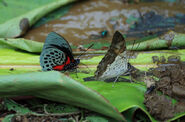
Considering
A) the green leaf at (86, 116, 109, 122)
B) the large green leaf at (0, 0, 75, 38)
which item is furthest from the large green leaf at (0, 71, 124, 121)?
the large green leaf at (0, 0, 75, 38)

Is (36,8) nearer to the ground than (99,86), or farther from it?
farther from it

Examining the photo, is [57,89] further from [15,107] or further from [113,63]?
[113,63]

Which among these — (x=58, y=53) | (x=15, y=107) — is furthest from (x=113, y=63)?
(x=15, y=107)

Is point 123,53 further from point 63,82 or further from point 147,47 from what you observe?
point 147,47

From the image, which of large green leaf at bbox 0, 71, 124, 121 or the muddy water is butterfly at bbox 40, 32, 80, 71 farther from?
the muddy water

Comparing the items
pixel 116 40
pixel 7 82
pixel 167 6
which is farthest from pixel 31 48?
pixel 167 6

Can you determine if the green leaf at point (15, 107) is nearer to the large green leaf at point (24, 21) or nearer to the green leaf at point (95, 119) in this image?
the green leaf at point (95, 119)
